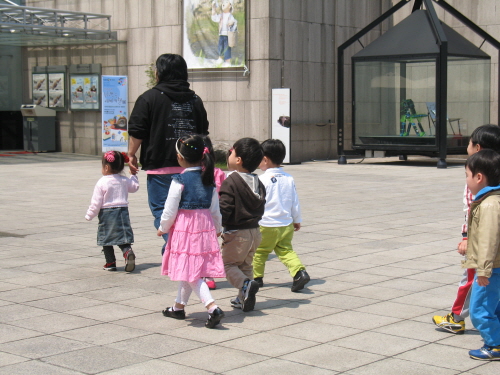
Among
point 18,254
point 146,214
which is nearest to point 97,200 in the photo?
point 18,254

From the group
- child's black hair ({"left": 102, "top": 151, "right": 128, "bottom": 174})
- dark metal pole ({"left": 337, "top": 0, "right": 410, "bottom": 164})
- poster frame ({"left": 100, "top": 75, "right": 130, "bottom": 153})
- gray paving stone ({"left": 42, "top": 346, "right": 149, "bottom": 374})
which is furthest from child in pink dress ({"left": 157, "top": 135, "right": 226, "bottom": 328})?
poster frame ({"left": 100, "top": 75, "right": 130, "bottom": 153})

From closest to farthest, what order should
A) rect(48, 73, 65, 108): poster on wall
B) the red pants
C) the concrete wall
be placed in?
1. the red pants
2. the concrete wall
3. rect(48, 73, 65, 108): poster on wall

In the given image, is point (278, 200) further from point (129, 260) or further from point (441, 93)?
point (441, 93)

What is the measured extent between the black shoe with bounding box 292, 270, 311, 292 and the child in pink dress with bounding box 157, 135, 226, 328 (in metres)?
1.02

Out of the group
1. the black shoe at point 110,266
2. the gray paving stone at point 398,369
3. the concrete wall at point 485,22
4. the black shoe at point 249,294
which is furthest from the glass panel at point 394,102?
the gray paving stone at point 398,369

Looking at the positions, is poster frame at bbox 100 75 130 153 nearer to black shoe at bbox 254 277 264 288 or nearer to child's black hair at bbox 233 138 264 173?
black shoe at bbox 254 277 264 288

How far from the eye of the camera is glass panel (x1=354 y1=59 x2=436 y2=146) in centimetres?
1945

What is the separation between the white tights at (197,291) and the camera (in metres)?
5.17

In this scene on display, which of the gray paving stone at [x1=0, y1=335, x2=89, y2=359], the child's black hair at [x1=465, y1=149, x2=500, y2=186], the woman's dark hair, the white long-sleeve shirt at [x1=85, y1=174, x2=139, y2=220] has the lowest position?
the gray paving stone at [x1=0, y1=335, x2=89, y2=359]

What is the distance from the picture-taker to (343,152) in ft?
68.5

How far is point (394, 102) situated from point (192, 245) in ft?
52.3

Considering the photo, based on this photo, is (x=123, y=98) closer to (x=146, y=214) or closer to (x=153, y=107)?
(x=146, y=214)

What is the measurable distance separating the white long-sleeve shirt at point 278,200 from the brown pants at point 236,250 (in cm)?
56

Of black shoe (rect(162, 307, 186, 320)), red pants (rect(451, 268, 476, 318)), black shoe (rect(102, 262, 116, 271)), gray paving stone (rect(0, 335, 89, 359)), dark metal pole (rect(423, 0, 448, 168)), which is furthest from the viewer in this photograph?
dark metal pole (rect(423, 0, 448, 168))
